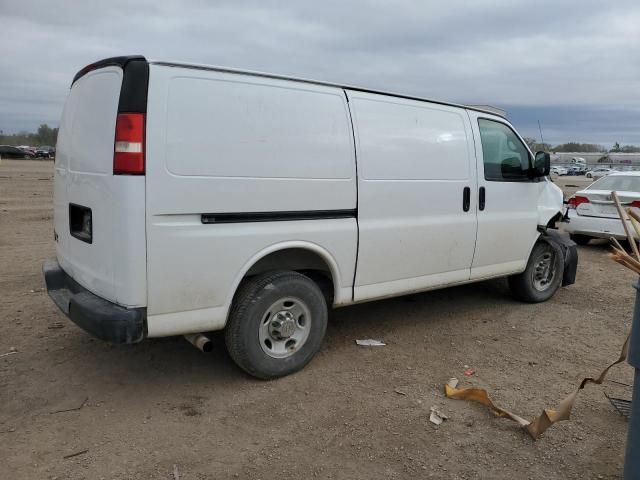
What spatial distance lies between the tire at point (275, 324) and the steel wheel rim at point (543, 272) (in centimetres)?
323

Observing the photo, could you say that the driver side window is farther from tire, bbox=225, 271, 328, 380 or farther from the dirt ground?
tire, bbox=225, 271, 328, 380

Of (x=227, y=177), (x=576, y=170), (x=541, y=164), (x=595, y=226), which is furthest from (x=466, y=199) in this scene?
(x=576, y=170)

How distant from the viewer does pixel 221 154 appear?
11.6 feet

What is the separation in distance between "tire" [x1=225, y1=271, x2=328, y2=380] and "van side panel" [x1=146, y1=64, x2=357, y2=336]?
0.55ft

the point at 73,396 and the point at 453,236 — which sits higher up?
the point at 453,236

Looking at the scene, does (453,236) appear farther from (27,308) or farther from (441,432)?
(27,308)

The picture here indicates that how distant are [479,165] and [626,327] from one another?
2381 millimetres

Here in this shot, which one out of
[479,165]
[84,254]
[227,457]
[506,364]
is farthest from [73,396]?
[479,165]

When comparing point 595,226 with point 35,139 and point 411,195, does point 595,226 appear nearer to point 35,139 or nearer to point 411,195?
point 411,195

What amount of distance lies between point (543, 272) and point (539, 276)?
0.22 feet

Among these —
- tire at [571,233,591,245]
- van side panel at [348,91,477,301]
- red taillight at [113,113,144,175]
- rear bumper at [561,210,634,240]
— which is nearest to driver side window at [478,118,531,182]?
van side panel at [348,91,477,301]

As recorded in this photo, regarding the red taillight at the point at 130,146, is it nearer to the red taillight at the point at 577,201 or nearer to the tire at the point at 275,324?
the tire at the point at 275,324

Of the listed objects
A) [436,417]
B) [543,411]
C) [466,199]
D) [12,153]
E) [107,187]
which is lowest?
[436,417]

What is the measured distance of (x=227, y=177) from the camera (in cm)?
356
